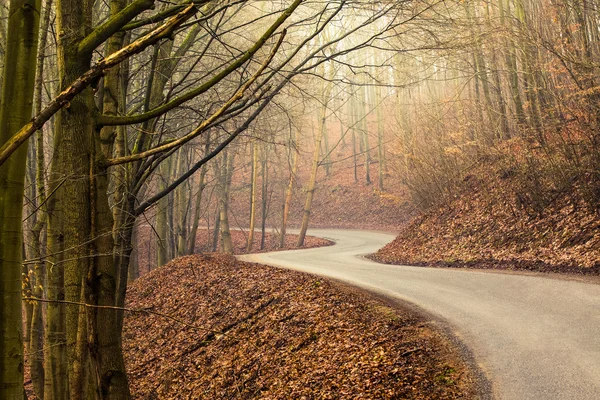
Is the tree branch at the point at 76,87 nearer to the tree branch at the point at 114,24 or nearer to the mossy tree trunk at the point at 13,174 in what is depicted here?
the mossy tree trunk at the point at 13,174

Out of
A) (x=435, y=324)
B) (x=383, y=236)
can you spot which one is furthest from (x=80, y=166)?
(x=383, y=236)

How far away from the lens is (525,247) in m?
14.5

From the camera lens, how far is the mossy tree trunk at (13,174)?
3.46 meters

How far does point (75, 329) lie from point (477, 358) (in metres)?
4.96

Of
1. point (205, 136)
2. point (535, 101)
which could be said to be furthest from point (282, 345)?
point (535, 101)

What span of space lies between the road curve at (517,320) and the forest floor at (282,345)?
0.52m

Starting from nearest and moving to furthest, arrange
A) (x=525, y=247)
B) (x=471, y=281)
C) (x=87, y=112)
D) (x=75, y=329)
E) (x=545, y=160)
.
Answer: (x=87, y=112) < (x=75, y=329) < (x=471, y=281) < (x=525, y=247) < (x=545, y=160)

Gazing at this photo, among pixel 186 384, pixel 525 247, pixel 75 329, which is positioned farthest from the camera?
pixel 525 247

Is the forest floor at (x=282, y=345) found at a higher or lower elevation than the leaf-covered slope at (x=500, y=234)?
lower

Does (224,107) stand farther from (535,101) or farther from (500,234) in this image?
(535,101)

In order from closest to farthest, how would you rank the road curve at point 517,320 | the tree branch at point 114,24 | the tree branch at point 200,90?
the tree branch at point 114,24 < the tree branch at point 200,90 < the road curve at point 517,320

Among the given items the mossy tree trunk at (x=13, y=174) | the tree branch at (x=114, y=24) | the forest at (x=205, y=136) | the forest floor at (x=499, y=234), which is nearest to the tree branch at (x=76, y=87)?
the forest at (x=205, y=136)

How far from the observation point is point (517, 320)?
29.4ft

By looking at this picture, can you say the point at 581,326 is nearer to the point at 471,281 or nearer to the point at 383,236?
the point at 471,281
